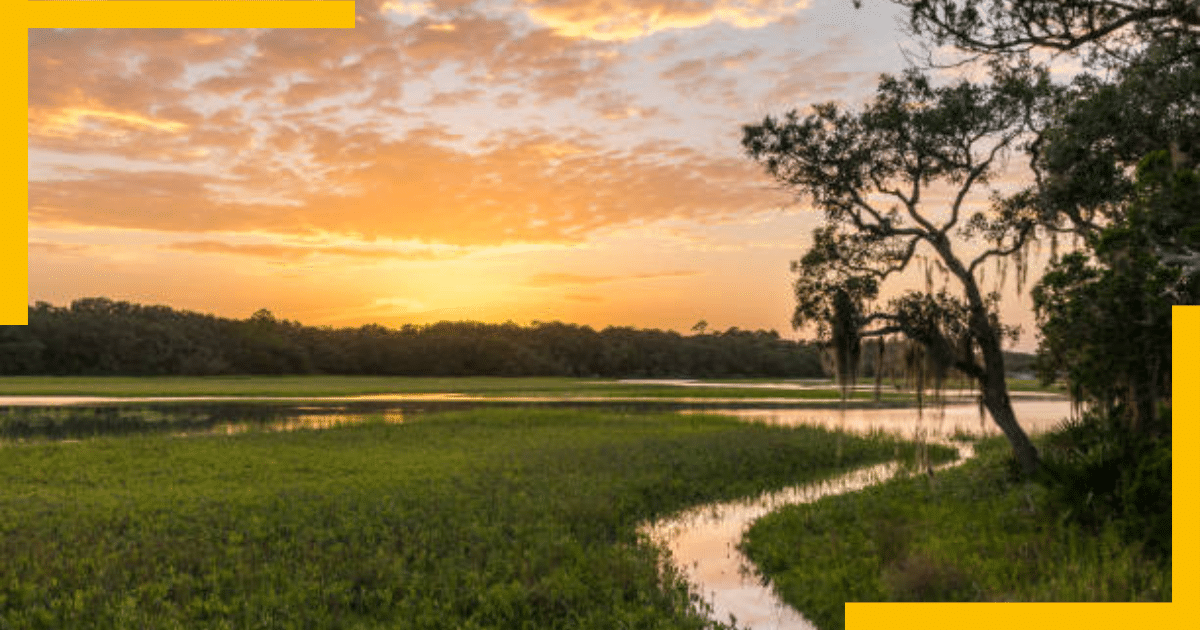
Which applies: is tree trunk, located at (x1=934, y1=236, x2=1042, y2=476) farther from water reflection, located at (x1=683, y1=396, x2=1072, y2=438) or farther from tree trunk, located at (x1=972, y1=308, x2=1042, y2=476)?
water reflection, located at (x1=683, y1=396, x2=1072, y2=438)

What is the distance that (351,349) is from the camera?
16962 centimetres

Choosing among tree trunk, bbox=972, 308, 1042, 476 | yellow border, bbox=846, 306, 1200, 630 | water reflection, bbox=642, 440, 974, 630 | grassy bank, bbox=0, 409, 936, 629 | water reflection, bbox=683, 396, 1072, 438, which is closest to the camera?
yellow border, bbox=846, 306, 1200, 630

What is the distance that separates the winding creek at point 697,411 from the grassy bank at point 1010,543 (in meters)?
0.95

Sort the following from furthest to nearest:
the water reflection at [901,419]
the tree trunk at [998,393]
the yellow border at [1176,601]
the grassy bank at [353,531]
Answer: the water reflection at [901,419], the tree trunk at [998,393], the grassy bank at [353,531], the yellow border at [1176,601]

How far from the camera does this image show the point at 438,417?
171 ft

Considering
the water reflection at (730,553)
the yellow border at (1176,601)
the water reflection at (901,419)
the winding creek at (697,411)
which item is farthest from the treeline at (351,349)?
the yellow border at (1176,601)

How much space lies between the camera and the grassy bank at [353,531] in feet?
43.4

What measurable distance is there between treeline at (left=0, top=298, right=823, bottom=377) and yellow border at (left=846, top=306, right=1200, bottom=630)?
15103cm

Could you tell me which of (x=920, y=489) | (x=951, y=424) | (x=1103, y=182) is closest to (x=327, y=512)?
(x=920, y=489)

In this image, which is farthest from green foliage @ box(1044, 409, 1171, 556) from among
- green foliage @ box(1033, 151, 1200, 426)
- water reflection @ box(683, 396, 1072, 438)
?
water reflection @ box(683, 396, 1072, 438)

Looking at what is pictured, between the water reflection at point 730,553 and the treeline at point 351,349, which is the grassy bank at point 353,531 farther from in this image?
the treeline at point 351,349

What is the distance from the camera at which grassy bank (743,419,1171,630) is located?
13.4m

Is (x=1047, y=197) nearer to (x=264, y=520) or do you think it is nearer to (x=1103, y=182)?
(x=1103, y=182)

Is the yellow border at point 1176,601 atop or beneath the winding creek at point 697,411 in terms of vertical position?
atop
